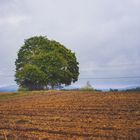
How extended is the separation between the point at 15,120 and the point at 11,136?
6.78m

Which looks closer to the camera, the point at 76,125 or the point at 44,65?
the point at 76,125

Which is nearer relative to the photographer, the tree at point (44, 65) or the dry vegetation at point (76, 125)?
the dry vegetation at point (76, 125)

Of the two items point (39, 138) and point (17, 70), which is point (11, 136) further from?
point (17, 70)

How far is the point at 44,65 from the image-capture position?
71500 millimetres

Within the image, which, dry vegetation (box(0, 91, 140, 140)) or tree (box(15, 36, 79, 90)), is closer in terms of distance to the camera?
dry vegetation (box(0, 91, 140, 140))

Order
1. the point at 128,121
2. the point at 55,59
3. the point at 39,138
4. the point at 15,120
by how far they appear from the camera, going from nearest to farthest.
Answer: the point at 39,138 < the point at 128,121 < the point at 15,120 < the point at 55,59

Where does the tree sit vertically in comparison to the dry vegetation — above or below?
above

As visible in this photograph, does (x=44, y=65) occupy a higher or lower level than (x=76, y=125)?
higher

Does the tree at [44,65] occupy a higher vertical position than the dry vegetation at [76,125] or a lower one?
higher

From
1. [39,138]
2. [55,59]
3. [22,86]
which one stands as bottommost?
[39,138]

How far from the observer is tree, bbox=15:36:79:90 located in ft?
230

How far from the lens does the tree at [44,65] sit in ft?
230

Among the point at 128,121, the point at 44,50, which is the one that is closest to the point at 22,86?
the point at 44,50

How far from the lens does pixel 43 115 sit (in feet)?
93.4
